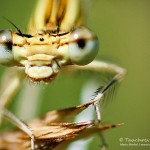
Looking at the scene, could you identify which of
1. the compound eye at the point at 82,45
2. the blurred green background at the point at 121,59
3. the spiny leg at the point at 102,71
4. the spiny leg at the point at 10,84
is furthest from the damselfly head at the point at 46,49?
the spiny leg at the point at 10,84

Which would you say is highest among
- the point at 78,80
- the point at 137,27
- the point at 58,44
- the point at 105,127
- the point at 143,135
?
the point at 137,27

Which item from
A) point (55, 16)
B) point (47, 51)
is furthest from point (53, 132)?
point (55, 16)

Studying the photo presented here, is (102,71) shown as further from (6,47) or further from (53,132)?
(53,132)

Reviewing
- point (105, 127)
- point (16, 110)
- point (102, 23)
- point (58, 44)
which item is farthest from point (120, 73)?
point (102, 23)

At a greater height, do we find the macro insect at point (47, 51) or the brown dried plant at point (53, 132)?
the macro insect at point (47, 51)

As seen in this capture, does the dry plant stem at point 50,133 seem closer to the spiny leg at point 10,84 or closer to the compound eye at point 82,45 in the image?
the compound eye at point 82,45

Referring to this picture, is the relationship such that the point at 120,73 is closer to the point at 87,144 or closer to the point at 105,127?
the point at 87,144

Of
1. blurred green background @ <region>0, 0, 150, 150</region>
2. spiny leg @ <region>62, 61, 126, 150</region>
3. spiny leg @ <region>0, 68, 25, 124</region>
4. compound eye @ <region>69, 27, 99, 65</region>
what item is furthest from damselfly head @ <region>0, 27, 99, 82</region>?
spiny leg @ <region>0, 68, 25, 124</region>
